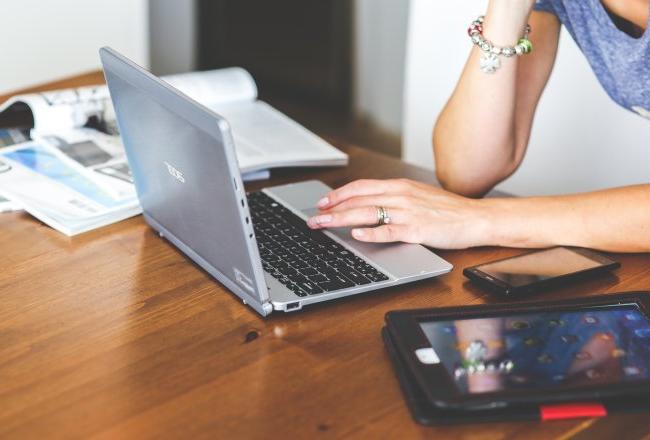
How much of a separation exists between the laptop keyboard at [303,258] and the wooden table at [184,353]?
24 mm

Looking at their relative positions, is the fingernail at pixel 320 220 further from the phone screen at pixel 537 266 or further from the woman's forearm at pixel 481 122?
the woman's forearm at pixel 481 122

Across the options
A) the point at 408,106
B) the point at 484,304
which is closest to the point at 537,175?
the point at 408,106

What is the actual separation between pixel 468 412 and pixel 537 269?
310 millimetres

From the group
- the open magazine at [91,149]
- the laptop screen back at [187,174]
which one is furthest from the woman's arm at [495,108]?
the laptop screen back at [187,174]

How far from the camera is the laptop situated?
0.86 metres

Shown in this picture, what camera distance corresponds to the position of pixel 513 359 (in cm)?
80

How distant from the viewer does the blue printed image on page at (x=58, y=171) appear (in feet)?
3.96

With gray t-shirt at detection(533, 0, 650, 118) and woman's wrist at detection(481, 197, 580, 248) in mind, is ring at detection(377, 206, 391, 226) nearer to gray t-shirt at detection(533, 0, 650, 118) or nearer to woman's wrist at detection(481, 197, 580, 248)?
woman's wrist at detection(481, 197, 580, 248)

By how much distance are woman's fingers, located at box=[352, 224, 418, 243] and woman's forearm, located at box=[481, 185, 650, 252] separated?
10 centimetres

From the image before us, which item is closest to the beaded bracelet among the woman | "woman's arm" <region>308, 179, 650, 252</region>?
the woman

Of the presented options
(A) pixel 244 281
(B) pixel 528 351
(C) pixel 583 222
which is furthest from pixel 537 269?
(A) pixel 244 281

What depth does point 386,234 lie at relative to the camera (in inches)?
41.6

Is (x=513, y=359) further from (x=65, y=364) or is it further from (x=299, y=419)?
(x=65, y=364)

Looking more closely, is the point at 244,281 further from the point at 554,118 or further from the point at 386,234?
the point at 554,118
